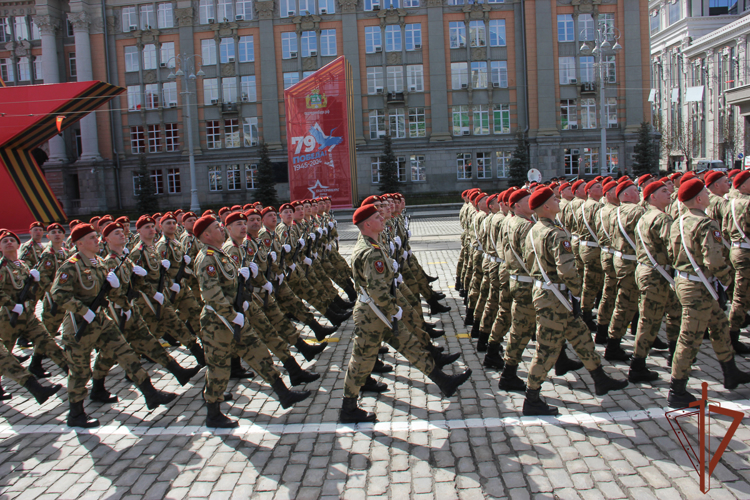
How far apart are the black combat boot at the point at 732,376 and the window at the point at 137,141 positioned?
4508cm

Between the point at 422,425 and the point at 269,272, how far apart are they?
3492mm

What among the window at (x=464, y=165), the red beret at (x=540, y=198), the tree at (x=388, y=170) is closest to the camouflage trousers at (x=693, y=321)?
the red beret at (x=540, y=198)

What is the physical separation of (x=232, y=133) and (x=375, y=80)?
11670mm

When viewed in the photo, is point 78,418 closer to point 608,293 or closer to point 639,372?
point 639,372

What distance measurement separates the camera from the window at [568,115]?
40469mm

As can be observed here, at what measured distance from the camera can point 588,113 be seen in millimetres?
40594

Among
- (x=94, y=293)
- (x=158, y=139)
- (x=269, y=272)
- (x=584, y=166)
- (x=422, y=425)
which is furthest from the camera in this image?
(x=158, y=139)

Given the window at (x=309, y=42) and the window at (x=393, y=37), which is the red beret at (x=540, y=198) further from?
the window at (x=309, y=42)

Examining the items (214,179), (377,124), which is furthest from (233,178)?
(377,124)

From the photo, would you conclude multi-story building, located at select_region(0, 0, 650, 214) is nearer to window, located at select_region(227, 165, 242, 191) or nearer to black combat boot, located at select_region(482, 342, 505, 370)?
window, located at select_region(227, 165, 242, 191)

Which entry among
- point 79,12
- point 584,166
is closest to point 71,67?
point 79,12

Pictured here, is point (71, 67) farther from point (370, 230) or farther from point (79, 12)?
point (370, 230)

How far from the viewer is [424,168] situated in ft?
137

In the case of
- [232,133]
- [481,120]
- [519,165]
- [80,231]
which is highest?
[232,133]
